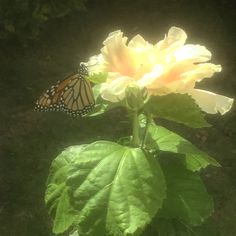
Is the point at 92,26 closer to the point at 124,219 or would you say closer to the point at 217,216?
the point at 217,216

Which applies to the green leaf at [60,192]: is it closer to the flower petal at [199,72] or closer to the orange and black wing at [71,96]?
the orange and black wing at [71,96]

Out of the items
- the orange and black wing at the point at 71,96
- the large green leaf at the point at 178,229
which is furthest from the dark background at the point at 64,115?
the large green leaf at the point at 178,229

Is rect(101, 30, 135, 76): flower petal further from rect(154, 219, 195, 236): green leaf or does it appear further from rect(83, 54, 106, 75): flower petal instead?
rect(154, 219, 195, 236): green leaf

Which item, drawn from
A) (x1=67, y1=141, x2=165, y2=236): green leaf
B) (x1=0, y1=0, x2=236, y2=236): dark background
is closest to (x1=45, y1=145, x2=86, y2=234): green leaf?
(x1=67, y1=141, x2=165, y2=236): green leaf

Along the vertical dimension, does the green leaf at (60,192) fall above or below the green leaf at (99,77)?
below

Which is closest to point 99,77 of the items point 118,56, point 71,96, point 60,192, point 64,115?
point 118,56

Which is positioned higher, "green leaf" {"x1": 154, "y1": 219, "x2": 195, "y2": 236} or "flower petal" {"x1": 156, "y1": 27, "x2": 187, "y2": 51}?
"flower petal" {"x1": 156, "y1": 27, "x2": 187, "y2": 51}

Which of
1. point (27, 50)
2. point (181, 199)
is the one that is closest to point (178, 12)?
point (27, 50)
